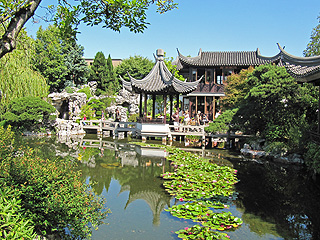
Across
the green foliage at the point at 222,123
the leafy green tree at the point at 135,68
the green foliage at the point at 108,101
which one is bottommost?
the green foliage at the point at 222,123

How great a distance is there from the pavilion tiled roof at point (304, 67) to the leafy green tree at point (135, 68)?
20.3m

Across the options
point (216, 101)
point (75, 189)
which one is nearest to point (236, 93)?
point (216, 101)

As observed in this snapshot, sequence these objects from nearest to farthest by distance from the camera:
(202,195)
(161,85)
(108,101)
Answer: (202,195)
(161,85)
(108,101)

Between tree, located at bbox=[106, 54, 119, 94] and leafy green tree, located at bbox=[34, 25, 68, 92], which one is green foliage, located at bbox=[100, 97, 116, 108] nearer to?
tree, located at bbox=[106, 54, 119, 94]

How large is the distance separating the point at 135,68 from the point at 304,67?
Result: 2178cm

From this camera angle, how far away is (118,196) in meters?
5.96

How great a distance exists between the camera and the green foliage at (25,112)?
13.9m

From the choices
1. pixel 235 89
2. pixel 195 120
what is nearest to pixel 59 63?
pixel 195 120

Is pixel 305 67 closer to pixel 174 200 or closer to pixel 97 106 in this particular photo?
pixel 174 200

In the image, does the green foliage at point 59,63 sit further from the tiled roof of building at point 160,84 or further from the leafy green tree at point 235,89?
the leafy green tree at point 235,89

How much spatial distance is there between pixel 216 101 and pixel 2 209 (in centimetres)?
2027

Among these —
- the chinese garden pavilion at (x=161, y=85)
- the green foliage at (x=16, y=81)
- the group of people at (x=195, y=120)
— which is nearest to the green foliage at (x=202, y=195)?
the chinese garden pavilion at (x=161, y=85)

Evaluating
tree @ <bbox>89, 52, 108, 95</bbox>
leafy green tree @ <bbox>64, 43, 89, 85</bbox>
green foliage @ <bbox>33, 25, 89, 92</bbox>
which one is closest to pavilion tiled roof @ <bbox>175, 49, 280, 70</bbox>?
tree @ <bbox>89, 52, 108, 95</bbox>

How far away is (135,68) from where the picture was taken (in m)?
28.7
